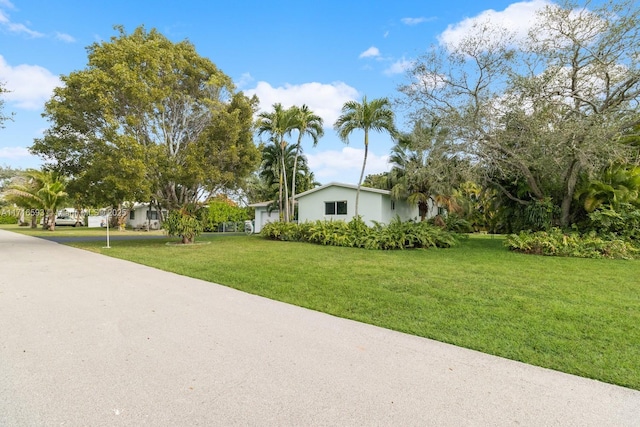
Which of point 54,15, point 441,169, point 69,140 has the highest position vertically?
point 54,15

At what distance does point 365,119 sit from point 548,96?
775 centimetres

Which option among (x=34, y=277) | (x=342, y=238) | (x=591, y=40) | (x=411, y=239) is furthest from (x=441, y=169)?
(x=34, y=277)

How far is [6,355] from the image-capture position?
334cm

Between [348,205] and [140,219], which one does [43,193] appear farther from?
[348,205]

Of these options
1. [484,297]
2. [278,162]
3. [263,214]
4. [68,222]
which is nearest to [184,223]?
[278,162]

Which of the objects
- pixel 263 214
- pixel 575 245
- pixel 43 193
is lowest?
pixel 575 245

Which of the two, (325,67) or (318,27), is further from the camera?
(325,67)

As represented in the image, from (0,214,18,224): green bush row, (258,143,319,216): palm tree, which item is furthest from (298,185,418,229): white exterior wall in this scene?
(0,214,18,224): green bush row

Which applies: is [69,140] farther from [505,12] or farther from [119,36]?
[505,12]

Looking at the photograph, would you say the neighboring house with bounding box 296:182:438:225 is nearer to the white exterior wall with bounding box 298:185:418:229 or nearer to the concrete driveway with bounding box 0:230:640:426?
the white exterior wall with bounding box 298:185:418:229

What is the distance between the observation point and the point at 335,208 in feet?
70.1

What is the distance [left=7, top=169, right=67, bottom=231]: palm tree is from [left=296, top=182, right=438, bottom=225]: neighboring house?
21.4 m

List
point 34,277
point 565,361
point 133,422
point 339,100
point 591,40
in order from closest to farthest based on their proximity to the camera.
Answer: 1. point 133,422
2. point 565,361
3. point 34,277
4. point 591,40
5. point 339,100

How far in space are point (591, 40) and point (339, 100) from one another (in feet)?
34.2
